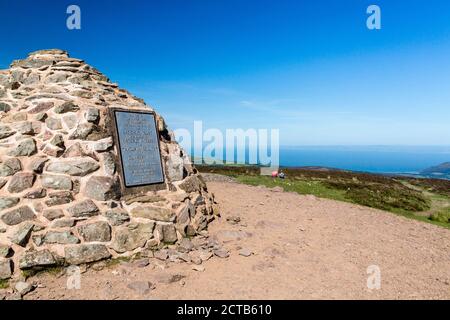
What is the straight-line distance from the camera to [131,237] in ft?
28.3

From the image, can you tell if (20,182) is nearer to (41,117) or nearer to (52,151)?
(52,151)

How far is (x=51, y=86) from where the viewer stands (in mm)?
10281

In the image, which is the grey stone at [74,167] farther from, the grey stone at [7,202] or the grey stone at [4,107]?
the grey stone at [4,107]

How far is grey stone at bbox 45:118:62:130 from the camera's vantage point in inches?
362

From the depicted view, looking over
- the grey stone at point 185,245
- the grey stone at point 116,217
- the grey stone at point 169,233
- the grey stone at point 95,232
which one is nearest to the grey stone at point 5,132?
the grey stone at point 95,232

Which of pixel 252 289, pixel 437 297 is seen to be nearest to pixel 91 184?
pixel 252 289

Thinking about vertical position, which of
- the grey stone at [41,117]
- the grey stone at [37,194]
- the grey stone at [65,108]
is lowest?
the grey stone at [37,194]

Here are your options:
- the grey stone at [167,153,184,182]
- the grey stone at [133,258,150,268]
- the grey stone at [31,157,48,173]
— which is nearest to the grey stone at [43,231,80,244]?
the grey stone at [133,258,150,268]

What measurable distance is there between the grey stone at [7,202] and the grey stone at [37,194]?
0.25 m

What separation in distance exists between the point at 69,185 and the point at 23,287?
8.88 ft

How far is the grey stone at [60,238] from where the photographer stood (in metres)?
7.76

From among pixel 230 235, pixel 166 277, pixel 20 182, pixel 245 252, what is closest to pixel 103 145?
pixel 20 182

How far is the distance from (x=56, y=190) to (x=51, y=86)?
152 inches
